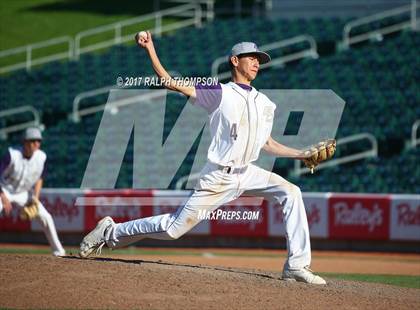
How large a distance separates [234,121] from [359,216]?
31.0 ft

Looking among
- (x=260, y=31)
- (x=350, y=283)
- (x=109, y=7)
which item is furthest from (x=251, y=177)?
(x=109, y=7)

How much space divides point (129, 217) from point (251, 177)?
31.8 ft

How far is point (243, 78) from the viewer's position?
29.4 feet

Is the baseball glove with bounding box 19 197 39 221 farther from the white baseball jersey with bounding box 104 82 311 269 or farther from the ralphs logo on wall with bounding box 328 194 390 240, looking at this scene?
the ralphs logo on wall with bounding box 328 194 390 240

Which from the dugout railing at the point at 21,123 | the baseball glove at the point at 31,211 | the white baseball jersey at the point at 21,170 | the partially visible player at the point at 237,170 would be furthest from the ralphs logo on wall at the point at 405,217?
the dugout railing at the point at 21,123

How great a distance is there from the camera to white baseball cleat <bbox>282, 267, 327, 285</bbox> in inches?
356

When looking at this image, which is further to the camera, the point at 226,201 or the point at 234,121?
the point at 226,201

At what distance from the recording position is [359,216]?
1761cm

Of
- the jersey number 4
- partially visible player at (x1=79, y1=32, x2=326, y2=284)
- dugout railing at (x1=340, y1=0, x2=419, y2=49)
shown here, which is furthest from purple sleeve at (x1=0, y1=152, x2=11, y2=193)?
dugout railing at (x1=340, y1=0, x2=419, y2=49)

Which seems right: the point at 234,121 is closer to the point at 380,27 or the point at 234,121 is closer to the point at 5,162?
the point at 5,162

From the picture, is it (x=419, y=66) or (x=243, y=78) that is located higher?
(x=419, y=66)

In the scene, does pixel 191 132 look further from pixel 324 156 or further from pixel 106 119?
pixel 324 156

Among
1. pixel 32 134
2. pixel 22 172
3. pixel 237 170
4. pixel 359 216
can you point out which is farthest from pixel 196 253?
pixel 237 170

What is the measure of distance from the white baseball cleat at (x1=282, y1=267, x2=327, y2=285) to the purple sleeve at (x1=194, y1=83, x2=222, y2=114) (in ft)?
6.24
